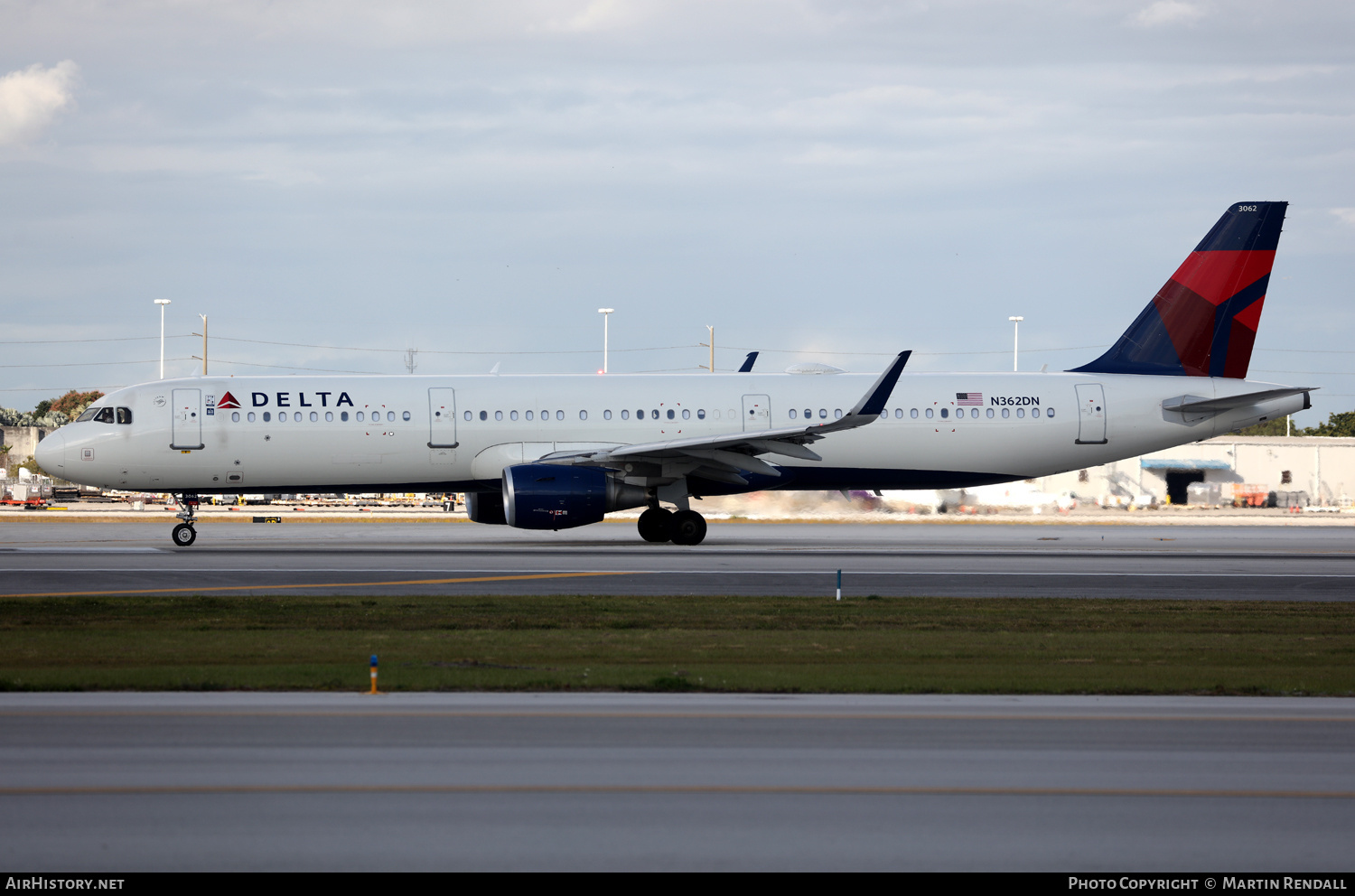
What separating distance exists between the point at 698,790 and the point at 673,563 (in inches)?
677

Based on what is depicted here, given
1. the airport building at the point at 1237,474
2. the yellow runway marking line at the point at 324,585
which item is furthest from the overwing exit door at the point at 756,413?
the airport building at the point at 1237,474

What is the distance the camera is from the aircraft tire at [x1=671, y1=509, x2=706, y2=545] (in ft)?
96.6

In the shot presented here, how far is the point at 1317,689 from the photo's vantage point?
11.5 m

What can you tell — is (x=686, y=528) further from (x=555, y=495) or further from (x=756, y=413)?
(x=555, y=495)

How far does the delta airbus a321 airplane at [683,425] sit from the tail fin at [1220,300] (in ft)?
0.15

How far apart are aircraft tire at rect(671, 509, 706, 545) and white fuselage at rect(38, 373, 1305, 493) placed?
2.76 ft

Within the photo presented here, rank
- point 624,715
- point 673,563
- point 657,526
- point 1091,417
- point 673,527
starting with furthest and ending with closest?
point 1091,417
point 657,526
point 673,527
point 673,563
point 624,715

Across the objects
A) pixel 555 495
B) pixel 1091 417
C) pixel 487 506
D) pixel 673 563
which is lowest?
pixel 673 563

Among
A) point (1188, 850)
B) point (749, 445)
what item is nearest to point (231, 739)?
point (1188, 850)

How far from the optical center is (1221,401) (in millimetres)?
30500

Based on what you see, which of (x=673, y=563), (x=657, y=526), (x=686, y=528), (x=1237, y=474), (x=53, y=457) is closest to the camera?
(x=673, y=563)

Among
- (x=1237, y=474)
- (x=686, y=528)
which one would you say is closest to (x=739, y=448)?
(x=686, y=528)
